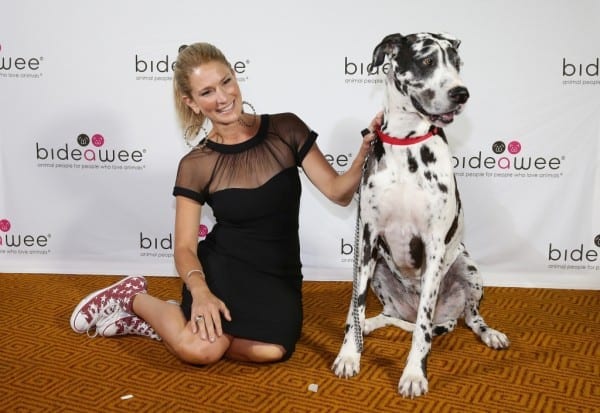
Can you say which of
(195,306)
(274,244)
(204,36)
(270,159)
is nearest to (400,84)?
(270,159)

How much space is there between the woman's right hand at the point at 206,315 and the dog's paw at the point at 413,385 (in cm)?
77

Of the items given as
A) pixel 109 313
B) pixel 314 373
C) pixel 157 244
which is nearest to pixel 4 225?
pixel 157 244

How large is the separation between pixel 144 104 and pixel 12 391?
6.78 ft

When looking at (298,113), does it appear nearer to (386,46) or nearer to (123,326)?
(386,46)

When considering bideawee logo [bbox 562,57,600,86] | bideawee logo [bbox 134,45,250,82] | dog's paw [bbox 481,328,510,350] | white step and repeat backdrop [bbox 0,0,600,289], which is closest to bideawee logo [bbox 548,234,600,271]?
white step and repeat backdrop [bbox 0,0,600,289]

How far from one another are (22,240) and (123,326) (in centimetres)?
160

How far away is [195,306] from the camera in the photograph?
9.29 feet

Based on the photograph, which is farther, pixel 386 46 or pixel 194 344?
pixel 194 344

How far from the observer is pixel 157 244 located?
445cm

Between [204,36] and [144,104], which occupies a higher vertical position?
[204,36]

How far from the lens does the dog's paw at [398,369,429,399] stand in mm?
2705

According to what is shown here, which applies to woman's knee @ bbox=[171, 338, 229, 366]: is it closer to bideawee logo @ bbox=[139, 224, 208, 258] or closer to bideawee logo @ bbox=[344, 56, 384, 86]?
bideawee logo @ bbox=[139, 224, 208, 258]

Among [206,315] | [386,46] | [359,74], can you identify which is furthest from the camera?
[359,74]

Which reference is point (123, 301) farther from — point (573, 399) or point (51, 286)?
point (573, 399)
